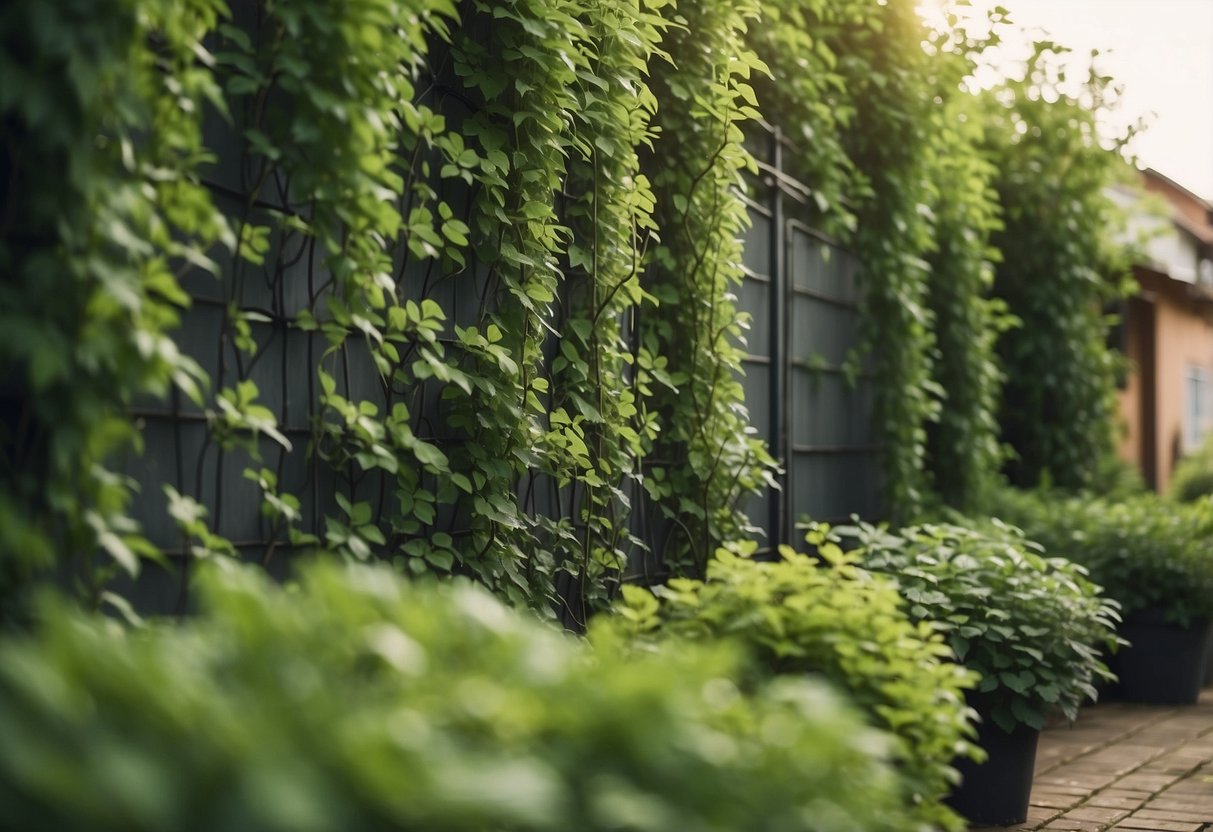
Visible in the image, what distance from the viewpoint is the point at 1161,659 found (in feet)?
23.9

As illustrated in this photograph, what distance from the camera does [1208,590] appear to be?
712cm

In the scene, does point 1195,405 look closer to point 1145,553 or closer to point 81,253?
point 1145,553

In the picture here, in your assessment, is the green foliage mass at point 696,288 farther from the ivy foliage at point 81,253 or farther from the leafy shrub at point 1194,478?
the leafy shrub at point 1194,478

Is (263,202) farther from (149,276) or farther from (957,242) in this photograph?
(957,242)

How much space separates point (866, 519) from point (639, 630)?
4391 millimetres

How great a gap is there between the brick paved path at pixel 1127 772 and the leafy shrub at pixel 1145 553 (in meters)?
0.58

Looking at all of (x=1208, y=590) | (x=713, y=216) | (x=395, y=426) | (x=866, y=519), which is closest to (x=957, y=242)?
(x=866, y=519)

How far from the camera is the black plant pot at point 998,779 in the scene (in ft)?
15.1

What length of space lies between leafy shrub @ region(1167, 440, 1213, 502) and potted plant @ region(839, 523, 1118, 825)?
743 centimetres

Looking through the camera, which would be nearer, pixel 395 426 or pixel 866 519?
pixel 395 426

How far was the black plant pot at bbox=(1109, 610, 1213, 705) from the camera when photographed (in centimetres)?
723

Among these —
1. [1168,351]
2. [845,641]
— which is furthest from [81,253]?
[1168,351]

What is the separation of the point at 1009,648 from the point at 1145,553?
2.82 metres

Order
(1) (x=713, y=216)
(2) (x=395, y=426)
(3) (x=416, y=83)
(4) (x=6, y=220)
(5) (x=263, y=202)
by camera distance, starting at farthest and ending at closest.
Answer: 1. (1) (x=713, y=216)
2. (3) (x=416, y=83)
3. (2) (x=395, y=426)
4. (5) (x=263, y=202)
5. (4) (x=6, y=220)
